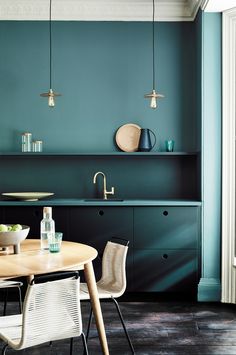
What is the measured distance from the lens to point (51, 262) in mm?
2471

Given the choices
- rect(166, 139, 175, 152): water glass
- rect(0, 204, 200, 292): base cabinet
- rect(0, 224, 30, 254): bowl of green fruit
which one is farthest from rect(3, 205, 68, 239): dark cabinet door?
rect(0, 224, 30, 254): bowl of green fruit

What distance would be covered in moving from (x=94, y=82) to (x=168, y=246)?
189 centimetres

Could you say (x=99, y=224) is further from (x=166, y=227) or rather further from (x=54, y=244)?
(x=54, y=244)

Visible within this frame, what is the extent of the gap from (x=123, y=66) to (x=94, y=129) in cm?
73

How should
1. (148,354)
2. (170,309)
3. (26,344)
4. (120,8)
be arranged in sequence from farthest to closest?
1. (120,8)
2. (170,309)
3. (148,354)
4. (26,344)

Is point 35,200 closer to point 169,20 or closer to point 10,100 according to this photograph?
point 10,100

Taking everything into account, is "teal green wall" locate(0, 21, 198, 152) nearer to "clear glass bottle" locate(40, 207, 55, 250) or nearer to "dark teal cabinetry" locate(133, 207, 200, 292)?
"dark teal cabinetry" locate(133, 207, 200, 292)

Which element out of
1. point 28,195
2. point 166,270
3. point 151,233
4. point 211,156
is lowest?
point 166,270

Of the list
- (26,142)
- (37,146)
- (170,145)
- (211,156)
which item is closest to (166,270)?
(211,156)

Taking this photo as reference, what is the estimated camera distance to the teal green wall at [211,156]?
411 centimetres

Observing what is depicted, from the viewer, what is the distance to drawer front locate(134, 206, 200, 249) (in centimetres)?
414

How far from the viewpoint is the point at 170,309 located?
12.7ft

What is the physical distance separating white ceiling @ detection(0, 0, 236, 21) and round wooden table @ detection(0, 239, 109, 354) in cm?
270

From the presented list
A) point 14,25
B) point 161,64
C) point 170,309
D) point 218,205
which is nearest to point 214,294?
point 170,309
